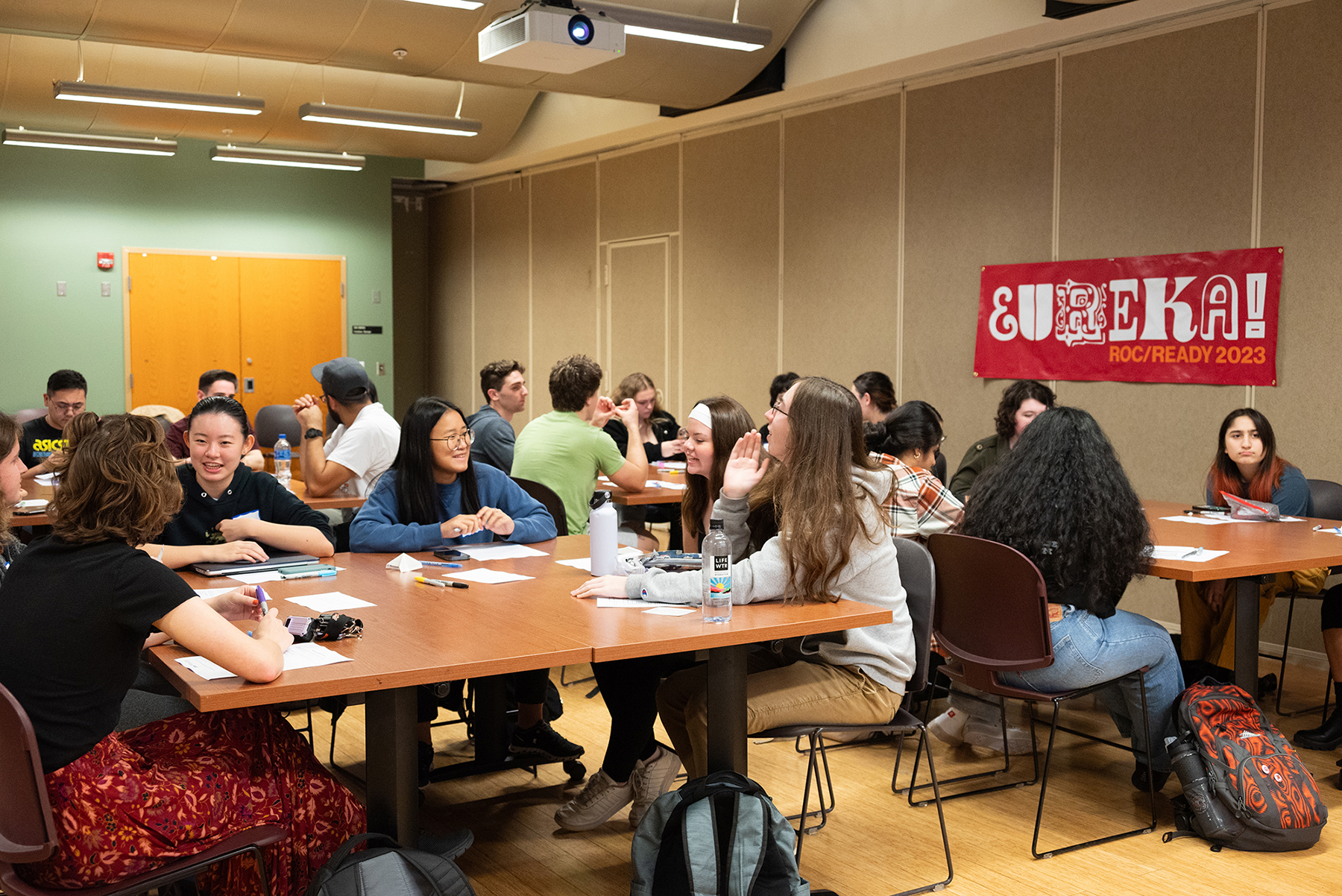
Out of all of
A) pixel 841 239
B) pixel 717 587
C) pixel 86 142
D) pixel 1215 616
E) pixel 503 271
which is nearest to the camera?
pixel 717 587

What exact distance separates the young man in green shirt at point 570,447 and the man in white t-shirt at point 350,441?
0.59 metres

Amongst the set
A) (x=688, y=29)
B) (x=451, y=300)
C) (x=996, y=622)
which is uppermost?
(x=688, y=29)

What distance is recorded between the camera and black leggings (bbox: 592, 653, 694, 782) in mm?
3133

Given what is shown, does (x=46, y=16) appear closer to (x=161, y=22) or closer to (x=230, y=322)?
(x=161, y=22)

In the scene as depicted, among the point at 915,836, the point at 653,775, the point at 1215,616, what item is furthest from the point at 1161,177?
the point at 653,775

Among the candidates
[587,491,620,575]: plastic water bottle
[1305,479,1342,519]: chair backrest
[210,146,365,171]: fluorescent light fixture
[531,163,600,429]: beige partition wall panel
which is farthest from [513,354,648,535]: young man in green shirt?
[210,146,365,171]: fluorescent light fixture

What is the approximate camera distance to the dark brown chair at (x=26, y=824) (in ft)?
6.18

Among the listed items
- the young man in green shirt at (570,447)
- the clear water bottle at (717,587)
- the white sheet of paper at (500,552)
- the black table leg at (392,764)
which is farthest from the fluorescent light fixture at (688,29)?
the black table leg at (392,764)

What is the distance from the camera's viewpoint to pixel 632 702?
10.3 feet

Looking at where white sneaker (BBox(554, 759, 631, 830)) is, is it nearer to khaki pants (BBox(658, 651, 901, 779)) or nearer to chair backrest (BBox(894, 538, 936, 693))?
khaki pants (BBox(658, 651, 901, 779))

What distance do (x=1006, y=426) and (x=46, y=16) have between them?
5111mm

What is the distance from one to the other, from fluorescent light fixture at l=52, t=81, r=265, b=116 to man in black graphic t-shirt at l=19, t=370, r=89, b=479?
7.13ft

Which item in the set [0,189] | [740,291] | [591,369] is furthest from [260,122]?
[591,369]

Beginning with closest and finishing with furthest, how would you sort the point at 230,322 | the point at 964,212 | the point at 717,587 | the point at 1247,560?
the point at 717,587, the point at 1247,560, the point at 964,212, the point at 230,322
